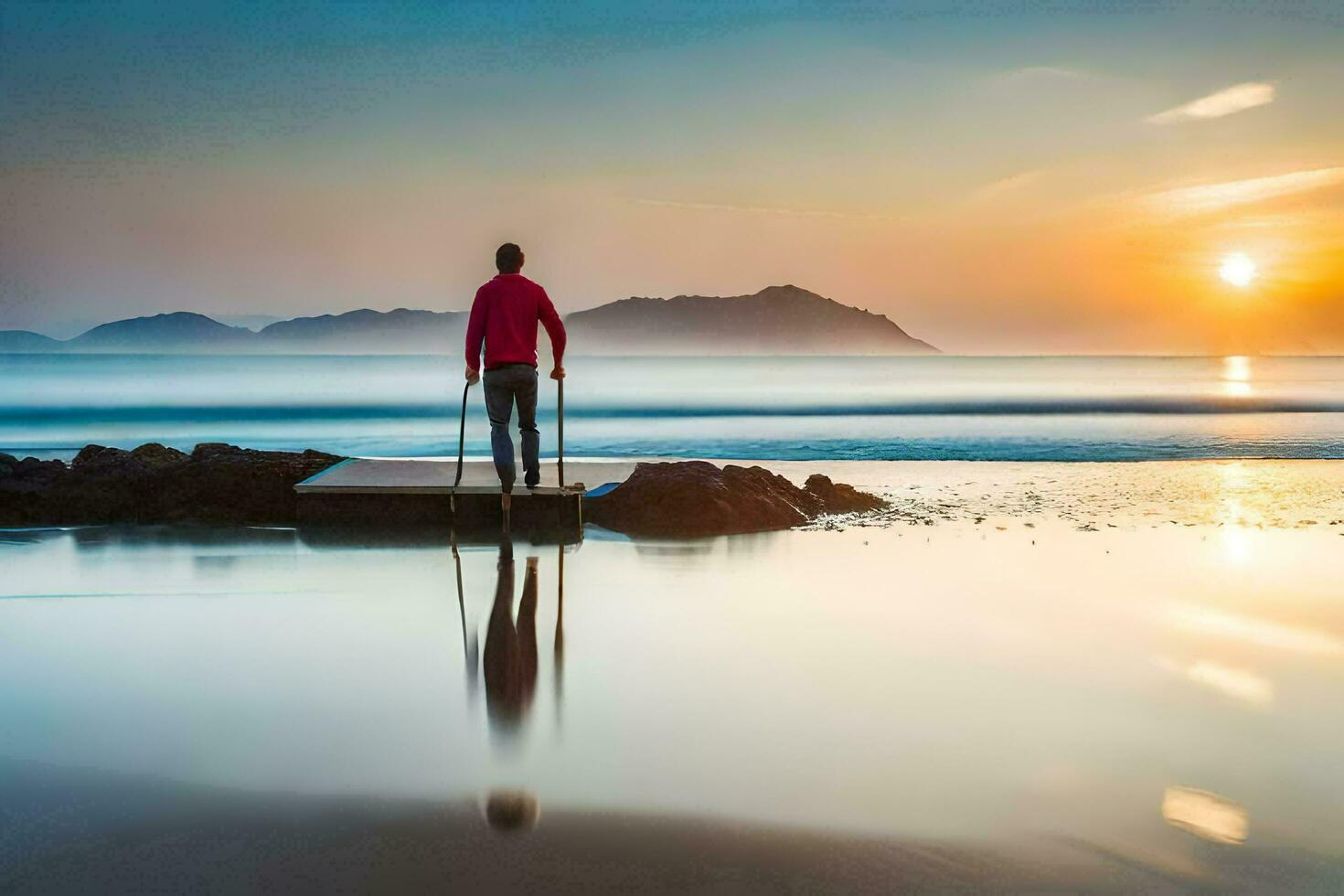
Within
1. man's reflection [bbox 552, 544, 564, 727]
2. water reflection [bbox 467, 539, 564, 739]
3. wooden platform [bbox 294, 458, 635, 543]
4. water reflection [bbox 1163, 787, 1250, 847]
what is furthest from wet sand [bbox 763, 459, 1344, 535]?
water reflection [bbox 1163, 787, 1250, 847]

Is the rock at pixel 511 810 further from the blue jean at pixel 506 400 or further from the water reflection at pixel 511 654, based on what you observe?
the blue jean at pixel 506 400

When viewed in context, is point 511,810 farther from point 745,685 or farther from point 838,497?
point 838,497

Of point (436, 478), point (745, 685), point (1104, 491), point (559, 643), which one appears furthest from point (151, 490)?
point (1104, 491)

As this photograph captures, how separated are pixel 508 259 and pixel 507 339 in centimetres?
51

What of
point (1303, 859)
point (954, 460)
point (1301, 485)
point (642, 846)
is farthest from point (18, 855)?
point (954, 460)

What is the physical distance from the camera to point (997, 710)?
149 inches

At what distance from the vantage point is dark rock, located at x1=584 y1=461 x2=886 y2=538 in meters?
7.82

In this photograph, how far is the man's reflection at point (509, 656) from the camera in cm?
378

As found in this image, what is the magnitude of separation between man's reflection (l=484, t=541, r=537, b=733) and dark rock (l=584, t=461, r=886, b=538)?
1.83 meters

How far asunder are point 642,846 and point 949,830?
2.45ft

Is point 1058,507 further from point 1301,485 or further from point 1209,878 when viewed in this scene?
point 1209,878

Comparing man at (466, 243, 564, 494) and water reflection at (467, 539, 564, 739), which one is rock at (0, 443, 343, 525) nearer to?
man at (466, 243, 564, 494)

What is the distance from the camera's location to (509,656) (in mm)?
4461

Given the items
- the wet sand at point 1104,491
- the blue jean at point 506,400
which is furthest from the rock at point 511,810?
the wet sand at point 1104,491
